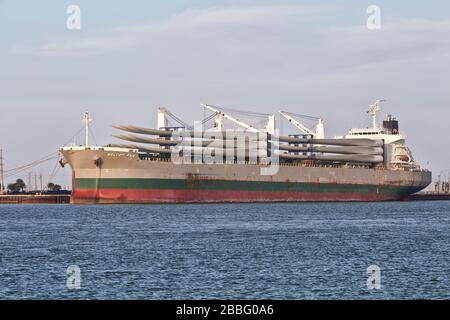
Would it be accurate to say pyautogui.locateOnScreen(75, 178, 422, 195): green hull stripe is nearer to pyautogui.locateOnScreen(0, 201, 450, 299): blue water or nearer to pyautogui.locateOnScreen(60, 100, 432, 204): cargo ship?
pyautogui.locateOnScreen(60, 100, 432, 204): cargo ship

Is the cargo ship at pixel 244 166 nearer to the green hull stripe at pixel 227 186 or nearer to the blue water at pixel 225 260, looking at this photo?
the green hull stripe at pixel 227 186

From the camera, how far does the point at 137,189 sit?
311 ft

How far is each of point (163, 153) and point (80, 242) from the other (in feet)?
195

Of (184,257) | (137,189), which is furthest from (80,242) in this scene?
(137,189)

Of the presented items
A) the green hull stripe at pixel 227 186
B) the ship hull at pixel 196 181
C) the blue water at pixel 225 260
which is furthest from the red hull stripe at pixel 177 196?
the blue water at pixel 225 260

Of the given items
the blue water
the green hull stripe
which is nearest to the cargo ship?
the green hull stripe

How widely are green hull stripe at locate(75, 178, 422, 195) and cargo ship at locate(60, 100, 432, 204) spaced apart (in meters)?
0.11

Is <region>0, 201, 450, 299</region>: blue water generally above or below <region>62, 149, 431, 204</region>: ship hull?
below

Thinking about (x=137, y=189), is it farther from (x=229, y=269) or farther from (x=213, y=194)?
(x=229, y=269)

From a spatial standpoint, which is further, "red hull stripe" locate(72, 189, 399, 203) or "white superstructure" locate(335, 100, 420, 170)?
"white superstructure" locate(335, 100, 420, 170)

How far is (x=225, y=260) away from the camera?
36.1 meters

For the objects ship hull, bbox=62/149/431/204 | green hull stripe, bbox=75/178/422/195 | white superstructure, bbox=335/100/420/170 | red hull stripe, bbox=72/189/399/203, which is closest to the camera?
green hull stripe, bbox=75/178/422/195

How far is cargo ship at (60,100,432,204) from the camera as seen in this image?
314 feet

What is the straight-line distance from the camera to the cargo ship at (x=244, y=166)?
95625 millimetres
